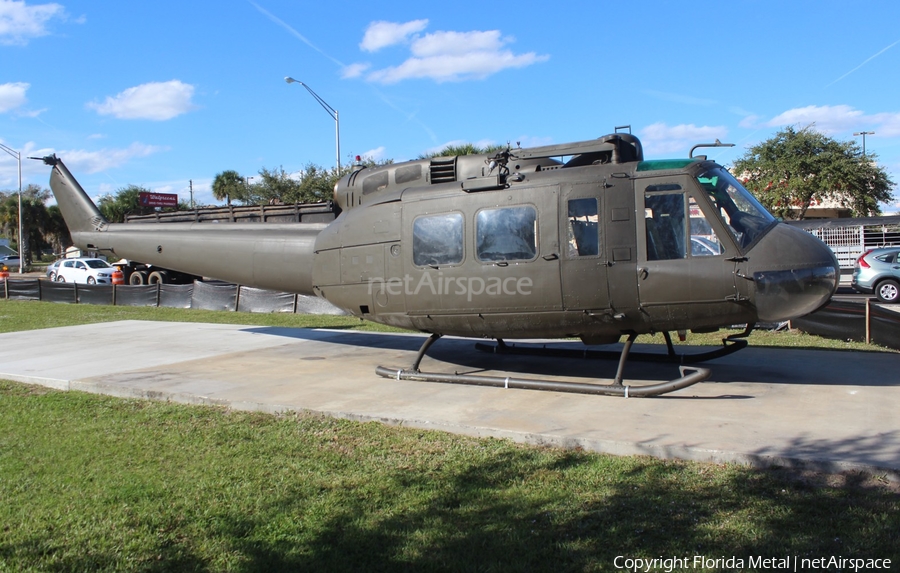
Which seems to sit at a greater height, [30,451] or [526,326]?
[526,326]

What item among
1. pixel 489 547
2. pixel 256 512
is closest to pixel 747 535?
pixel 489 547

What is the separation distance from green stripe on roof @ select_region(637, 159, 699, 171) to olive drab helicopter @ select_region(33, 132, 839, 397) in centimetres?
2

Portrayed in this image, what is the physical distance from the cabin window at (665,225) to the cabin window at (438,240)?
7.44ft

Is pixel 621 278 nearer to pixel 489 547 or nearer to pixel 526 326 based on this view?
pixel 526 326

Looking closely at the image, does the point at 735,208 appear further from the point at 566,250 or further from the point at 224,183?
the point at 224,183

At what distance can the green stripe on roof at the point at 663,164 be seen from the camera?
24.9 ft

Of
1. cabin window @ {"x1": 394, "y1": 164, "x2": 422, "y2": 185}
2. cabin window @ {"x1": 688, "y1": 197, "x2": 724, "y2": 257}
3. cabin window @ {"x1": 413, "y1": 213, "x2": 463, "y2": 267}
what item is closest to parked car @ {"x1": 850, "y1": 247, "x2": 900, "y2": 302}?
cabin window @ {"x1": 688, "y1": 197, "x2": 724, "y2": 257}

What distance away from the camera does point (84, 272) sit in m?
33.3

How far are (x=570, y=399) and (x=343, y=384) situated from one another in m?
3.05

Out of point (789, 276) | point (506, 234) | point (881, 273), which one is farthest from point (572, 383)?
point (881, 273)

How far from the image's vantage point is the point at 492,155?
8.49m

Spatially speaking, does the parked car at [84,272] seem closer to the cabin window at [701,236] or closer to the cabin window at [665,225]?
the cabin window at [665,225]

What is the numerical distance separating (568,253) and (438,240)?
1702 mm

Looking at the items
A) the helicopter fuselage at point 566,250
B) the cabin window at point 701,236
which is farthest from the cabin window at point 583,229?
the cabin window at point 701,236
